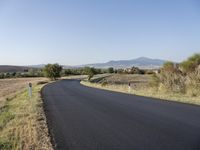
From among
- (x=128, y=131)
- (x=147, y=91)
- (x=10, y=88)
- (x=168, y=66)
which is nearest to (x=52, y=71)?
(x=10, y=88)

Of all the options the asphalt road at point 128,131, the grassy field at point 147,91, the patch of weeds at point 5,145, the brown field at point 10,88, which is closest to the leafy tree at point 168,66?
the grassy field at point 147,91

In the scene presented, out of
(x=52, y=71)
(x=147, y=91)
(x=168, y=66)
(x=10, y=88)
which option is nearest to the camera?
(x=147, y=91)

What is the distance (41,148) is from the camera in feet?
26.1

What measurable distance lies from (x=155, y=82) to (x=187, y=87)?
6.03 meters

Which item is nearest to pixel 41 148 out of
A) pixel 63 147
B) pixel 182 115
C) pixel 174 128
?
pixel 63 147

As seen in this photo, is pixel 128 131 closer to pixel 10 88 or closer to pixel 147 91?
pixel 147 91

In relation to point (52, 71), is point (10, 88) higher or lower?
lower

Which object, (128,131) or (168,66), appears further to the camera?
(168,66)

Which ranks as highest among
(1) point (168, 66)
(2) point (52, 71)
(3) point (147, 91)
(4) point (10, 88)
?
(1) point (168, 66)

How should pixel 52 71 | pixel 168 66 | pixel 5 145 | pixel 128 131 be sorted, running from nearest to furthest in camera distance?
1. pixel 5 145
2. pixel 128 131
3. pixel 168 66
4. pixel 52 71

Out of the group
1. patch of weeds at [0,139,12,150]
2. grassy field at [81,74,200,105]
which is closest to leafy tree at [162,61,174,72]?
grassy field at [81,74,200,105]

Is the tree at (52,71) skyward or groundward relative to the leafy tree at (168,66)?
groundward

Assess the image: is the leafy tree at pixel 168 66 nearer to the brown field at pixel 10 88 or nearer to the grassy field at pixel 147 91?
the grassy field at pixel 147 91

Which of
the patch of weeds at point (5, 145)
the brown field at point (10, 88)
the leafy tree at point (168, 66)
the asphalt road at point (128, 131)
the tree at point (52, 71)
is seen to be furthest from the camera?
the tree at point (52, 71)
